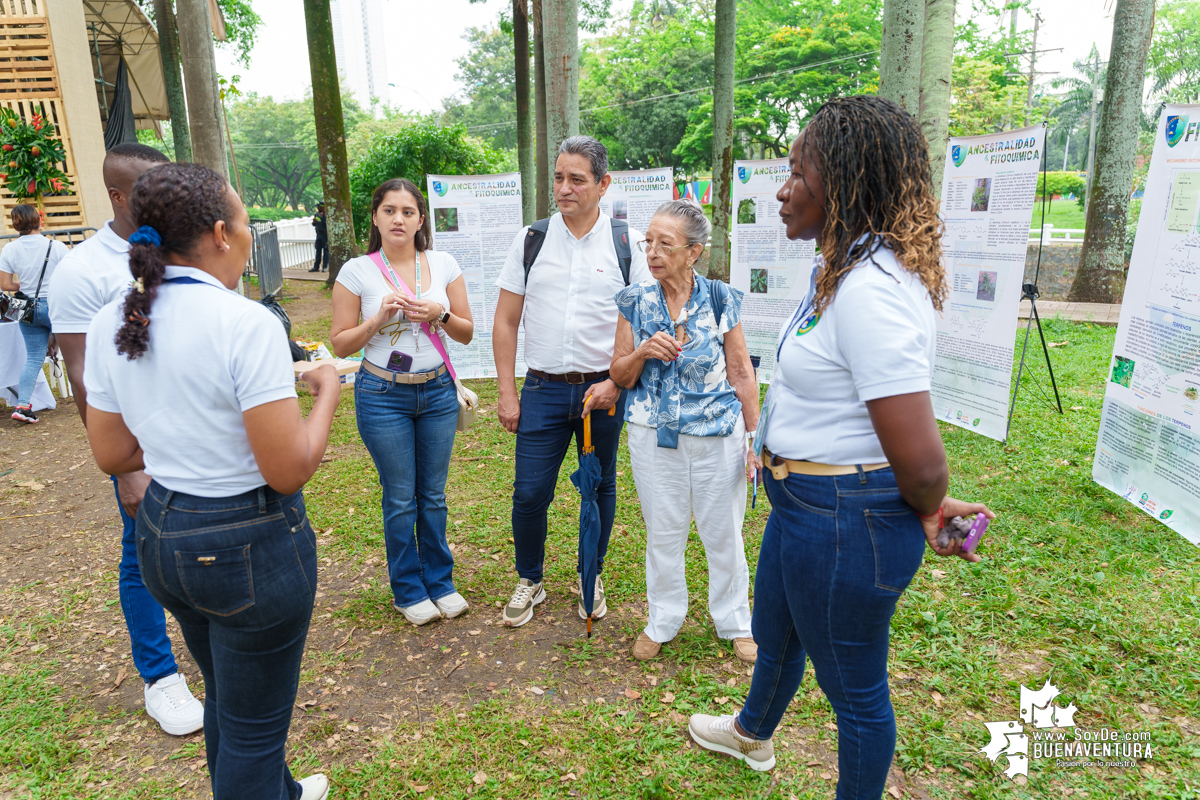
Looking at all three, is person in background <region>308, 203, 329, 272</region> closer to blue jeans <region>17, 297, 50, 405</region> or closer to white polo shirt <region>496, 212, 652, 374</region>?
blue jeans <region>17, 297, 50, 405</region>

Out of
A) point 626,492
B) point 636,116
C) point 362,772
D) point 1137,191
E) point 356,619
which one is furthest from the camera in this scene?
point 636,116

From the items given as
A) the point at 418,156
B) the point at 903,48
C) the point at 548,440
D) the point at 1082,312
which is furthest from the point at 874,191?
the point at 418,156

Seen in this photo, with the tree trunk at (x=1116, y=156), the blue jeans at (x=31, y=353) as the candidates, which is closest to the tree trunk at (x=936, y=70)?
the tree trunk at (x=1116, y=156)

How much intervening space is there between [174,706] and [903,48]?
5.88m

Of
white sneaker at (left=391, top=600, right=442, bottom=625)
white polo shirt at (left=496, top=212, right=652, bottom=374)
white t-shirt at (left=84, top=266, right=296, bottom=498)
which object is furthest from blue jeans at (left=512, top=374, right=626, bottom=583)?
white t-shirt at (left=84, top=266, right=296, bottom=498)

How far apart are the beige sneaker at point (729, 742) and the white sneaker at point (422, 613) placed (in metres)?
1.42

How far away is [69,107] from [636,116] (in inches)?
1150

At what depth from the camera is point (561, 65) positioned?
21.5ft

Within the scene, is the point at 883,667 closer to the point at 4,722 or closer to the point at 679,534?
the point at 679,534

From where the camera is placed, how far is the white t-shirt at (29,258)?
6.98 meters

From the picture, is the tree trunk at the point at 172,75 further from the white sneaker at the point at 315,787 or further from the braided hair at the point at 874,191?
the braided hair at the point at 874,191

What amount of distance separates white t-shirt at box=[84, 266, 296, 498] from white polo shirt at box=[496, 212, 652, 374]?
170 cm

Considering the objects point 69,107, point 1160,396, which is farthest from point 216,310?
point 69,107

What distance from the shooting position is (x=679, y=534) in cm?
307
